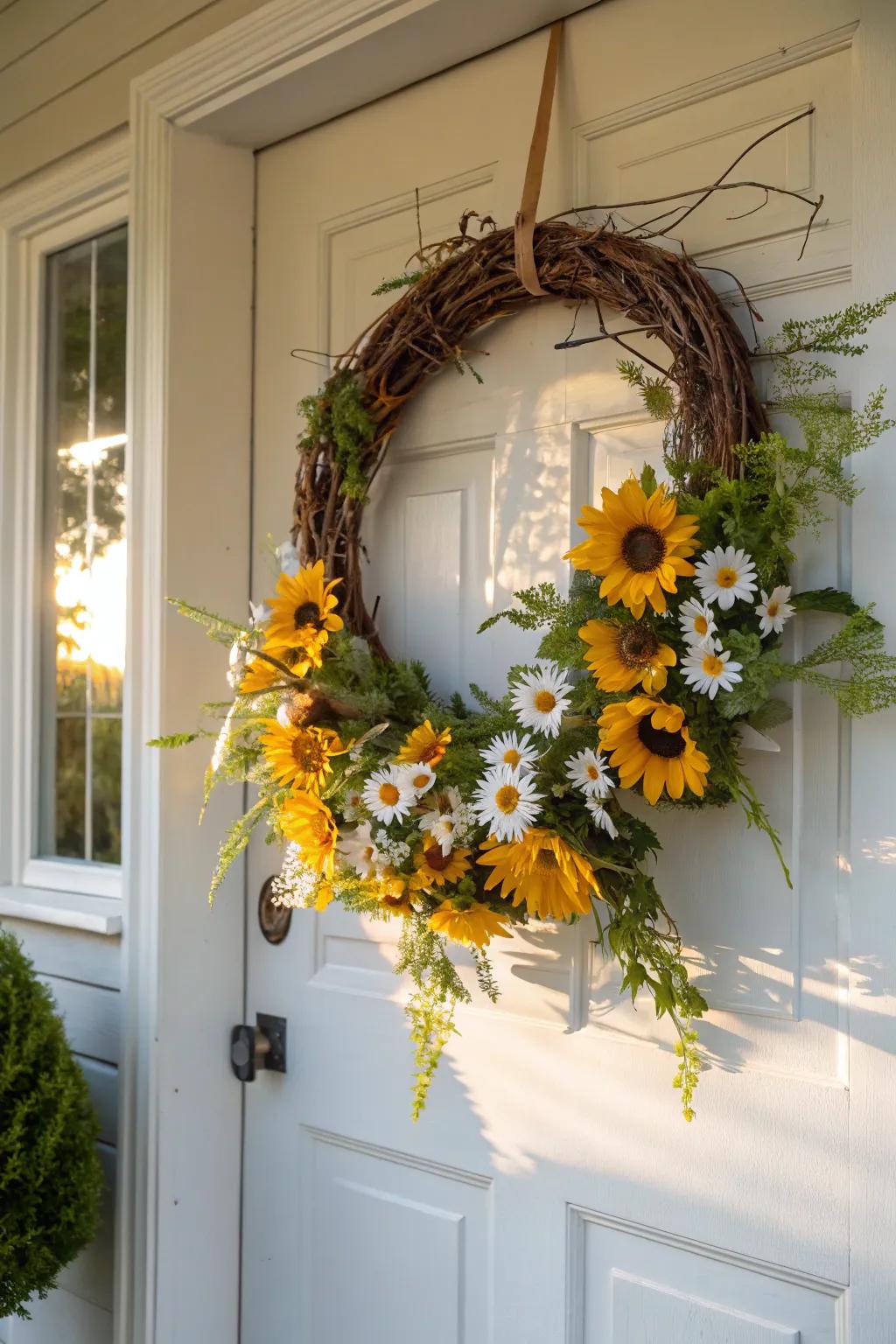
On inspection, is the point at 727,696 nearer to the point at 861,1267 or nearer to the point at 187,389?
the point at 861,1267

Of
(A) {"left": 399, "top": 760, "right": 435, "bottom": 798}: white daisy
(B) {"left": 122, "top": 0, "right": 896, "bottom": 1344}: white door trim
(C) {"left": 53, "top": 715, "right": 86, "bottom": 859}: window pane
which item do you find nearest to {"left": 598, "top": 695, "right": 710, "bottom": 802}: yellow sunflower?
(A) {"left": 399, "top": 760, "right": 435, "bottom": 798}: white daisy

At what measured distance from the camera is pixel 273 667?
1391 mm

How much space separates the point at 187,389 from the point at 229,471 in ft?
0.45

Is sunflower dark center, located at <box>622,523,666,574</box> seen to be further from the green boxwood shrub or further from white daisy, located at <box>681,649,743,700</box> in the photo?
the green boxwood shrub

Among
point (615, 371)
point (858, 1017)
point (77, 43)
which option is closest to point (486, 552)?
point (615, 371)

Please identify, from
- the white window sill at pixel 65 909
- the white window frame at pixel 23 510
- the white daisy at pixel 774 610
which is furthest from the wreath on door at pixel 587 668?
the white window frame at pixel 23 510

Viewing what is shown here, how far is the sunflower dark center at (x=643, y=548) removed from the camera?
110 cm

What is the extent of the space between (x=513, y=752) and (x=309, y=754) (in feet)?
0.91

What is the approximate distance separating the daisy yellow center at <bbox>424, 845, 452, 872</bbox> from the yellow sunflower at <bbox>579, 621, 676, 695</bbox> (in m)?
0.26

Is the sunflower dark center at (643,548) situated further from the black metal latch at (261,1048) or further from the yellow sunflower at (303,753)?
the black metal latch at (261,1048)

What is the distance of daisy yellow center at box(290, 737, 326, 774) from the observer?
1.33 m

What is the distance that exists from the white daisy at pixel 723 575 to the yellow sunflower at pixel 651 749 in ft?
0.38

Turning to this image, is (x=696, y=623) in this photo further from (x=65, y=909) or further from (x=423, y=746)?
(x=65, y=909)

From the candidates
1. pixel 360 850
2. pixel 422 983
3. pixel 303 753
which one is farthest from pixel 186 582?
pixel 422 983
